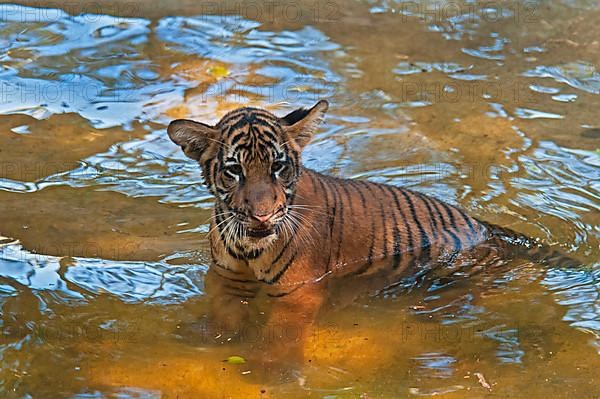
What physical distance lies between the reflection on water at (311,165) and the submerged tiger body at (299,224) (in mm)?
172

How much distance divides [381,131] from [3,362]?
351cm

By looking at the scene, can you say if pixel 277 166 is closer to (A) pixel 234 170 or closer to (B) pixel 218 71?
(A) pixel 234 170

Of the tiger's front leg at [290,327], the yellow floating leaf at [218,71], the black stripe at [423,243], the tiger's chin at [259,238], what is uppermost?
the yellow floating leaf at [218,71]

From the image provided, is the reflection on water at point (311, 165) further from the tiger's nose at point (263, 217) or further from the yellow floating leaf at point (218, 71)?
the tiger's nose at point (263, 217)

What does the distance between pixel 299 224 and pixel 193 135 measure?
69 centimetres

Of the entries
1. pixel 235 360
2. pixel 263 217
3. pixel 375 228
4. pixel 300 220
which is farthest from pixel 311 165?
pixel 235 360

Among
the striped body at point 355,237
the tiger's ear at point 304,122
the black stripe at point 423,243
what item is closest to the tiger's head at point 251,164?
the tiger's ear at point 304,122

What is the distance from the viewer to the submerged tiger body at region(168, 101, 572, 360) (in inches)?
→ 184

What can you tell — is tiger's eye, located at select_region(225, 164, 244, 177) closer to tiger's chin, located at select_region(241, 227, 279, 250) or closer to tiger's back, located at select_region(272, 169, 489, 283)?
tiger's chin, located at select_region(241, 227, 279, 250)

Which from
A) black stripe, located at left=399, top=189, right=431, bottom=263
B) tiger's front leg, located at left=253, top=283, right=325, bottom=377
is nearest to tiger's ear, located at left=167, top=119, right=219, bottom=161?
tiger's front leg, located at left=253, top=283, right=325, bottom=377

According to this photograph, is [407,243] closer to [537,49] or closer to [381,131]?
[381,131]

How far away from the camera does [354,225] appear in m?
5.21

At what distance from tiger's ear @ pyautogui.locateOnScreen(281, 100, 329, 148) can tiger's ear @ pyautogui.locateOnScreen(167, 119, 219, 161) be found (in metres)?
0.37

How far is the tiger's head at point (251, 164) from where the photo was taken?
15.1 ft
